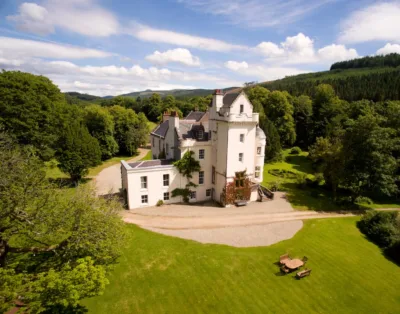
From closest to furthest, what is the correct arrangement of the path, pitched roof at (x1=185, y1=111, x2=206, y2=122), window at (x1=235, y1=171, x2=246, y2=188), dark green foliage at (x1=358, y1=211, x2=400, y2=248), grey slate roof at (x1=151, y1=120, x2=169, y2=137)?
dark green foliage at (x1=358, y1=211, x2=400, y2=248) < window at (x1=235, y1=171, x2=246, y2=188) < the path < grey slate roof at (x1=151, y1=120, x2=169, y2=137) < pitched roof at (x1=185, y1=111, x2=206, y2=122)

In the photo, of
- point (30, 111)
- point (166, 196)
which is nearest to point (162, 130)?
point (166, 196)

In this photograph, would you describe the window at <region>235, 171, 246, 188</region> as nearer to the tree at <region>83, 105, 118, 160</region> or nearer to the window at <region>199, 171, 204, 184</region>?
the window at <region>199, 171, 204, 184</region>

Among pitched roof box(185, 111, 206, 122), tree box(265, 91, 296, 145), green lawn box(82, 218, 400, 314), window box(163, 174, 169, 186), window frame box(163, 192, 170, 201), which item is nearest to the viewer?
green lawn box(82, 218, 400, 314)

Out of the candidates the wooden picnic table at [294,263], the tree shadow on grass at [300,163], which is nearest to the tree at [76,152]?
the wooden picnic table at [294,263]

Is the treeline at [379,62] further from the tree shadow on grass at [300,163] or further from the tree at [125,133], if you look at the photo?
the tree at [125,133]

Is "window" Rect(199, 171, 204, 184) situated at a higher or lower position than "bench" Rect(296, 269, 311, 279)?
higher

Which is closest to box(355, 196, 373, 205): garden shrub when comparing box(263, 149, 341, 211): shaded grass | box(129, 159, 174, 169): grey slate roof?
box(263, 149, 341, 211): shaded grass

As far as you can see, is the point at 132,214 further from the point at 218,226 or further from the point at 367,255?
the point at 367,255
